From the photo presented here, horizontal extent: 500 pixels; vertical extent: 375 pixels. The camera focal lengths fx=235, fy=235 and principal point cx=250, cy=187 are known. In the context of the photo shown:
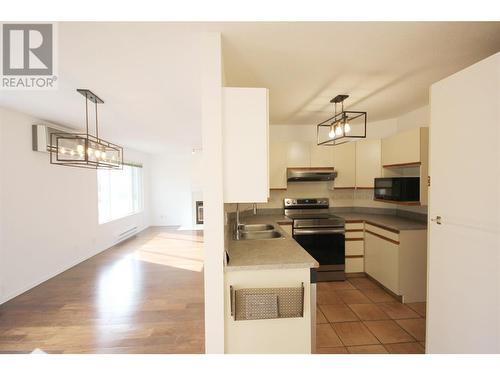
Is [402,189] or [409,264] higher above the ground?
[402,189]

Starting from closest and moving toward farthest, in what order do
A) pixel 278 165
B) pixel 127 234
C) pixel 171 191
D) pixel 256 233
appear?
pixel 256 233 < pixel 278 165 < pixel 127 234 < pixel 171 191

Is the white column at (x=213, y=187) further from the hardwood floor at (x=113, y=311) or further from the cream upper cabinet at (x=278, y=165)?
the cream upper cabinet at (x=278, y=165)

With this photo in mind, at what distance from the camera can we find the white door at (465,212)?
4.58 ft

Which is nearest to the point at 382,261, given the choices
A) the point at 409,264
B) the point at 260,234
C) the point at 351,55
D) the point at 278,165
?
the point at 409,264

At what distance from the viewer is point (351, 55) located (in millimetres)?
1891

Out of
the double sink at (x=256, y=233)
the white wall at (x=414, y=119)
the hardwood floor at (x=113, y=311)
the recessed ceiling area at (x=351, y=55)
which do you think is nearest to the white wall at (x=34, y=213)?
the hardwood floor at (x=113, y=311)

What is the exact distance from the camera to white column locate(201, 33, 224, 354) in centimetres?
154

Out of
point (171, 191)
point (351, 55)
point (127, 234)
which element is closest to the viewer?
point (351, 55)

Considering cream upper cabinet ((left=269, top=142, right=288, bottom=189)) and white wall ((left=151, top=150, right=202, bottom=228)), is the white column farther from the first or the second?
white wall ((left=151, top=150, right=202, bottom=228))

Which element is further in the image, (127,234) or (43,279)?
(127,234)

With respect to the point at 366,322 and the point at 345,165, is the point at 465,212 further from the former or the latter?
the point at 345,165

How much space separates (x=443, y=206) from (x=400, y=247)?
4.80 ft

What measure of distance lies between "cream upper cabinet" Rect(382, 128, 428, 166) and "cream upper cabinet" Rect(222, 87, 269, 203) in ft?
7.89

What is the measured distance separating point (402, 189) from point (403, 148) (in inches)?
22.5
